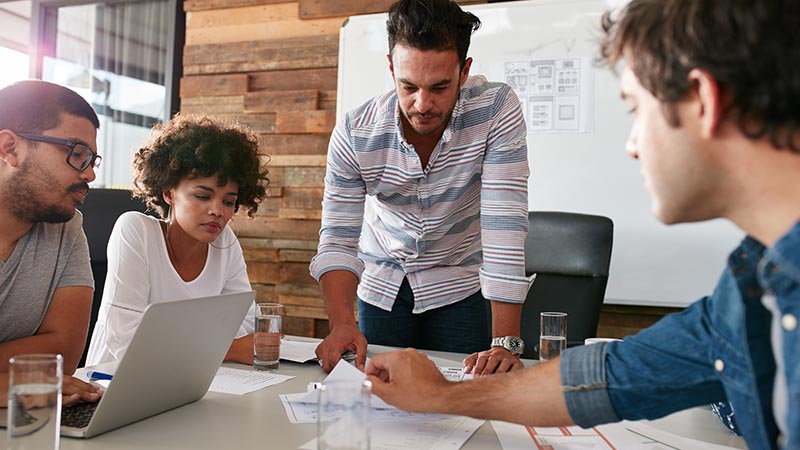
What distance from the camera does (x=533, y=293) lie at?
2166mm

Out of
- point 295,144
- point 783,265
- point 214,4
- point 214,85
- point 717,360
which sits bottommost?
point 717,360

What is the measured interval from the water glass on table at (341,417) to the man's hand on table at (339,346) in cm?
67

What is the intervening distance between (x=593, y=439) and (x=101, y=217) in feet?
4.99

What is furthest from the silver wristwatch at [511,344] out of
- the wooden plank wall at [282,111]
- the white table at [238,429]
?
the wooden plank wall at [282,111]

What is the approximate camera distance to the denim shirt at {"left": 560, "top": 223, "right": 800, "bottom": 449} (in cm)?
65

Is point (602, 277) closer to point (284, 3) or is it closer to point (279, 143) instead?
point (279, 143)

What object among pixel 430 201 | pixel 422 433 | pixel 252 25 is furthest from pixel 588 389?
pixel 252 25

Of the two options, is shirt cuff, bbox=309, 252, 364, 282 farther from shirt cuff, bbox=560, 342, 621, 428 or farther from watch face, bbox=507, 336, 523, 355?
shirt cuff, bbox=560, 342, 621, 428

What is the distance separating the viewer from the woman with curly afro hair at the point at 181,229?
1698mm

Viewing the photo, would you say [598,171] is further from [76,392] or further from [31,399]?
[31,399]

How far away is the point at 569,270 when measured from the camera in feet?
7.03

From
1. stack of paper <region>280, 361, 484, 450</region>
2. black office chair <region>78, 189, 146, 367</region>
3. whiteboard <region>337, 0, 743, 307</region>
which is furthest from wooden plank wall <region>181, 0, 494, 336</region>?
stack of paper <region>280, 361, 484, 450</region>

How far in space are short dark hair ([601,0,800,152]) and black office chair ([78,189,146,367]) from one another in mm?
1671

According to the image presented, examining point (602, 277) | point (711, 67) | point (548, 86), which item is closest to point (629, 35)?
point (711, 67)
